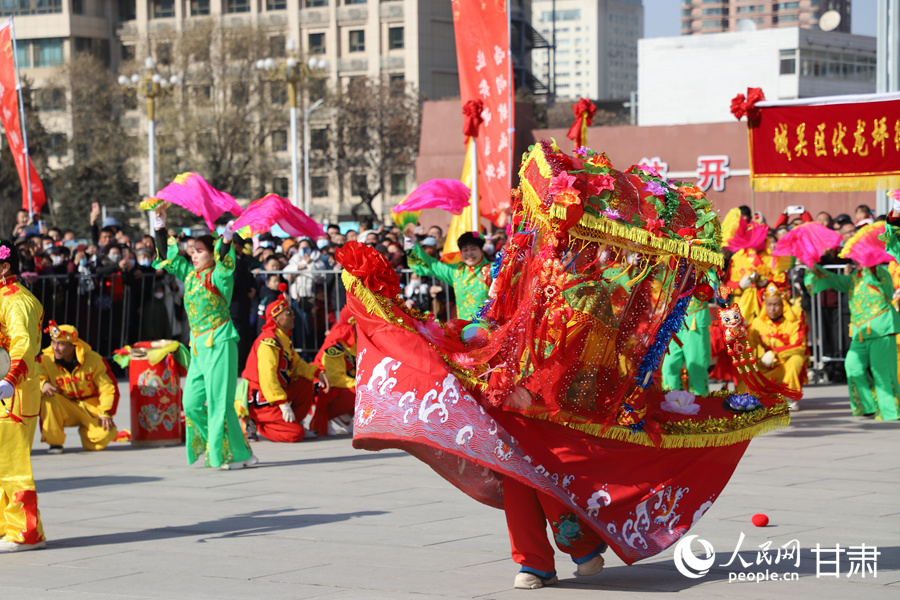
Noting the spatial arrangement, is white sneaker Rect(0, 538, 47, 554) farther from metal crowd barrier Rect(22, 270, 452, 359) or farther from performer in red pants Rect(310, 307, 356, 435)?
metal crowd barrier Rect(22, 270, 452, 359)

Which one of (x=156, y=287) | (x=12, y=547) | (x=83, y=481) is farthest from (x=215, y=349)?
(x=156, y=287)

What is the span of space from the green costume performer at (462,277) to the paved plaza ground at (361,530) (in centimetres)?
127

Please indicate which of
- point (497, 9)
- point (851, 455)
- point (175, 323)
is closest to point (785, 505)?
point (851, 455)

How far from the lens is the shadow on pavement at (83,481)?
7777mm

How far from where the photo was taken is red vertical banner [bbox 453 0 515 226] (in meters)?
11.4

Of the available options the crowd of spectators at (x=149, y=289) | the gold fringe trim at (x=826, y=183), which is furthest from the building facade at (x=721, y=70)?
the gold fringe trim at (x=826, y=183)

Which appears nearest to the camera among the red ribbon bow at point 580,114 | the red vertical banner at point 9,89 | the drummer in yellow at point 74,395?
the red ribbon bow at point 580,114

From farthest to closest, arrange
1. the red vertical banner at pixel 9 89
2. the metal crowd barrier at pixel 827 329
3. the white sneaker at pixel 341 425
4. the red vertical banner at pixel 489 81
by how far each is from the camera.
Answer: the red vertical banner at pixel 9 89, the metal crowd barrier at pixel 827 329, the red vertical banner at pixel 489 81, the white sneaker at pixel 341 425

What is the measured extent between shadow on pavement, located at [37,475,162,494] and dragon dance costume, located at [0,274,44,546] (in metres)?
1.91

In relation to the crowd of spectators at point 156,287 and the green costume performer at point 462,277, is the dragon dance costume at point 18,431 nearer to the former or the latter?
the green costume performer at point 462,277

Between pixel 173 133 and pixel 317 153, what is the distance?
309 inches

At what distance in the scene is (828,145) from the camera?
35.1 feet

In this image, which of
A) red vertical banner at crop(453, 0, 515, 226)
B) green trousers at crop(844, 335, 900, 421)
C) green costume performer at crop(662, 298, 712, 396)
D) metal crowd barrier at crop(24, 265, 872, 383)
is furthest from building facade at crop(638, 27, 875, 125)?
green costume performer at crop(662, 298, 712, 396)

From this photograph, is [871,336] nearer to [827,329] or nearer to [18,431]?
[827,329]
